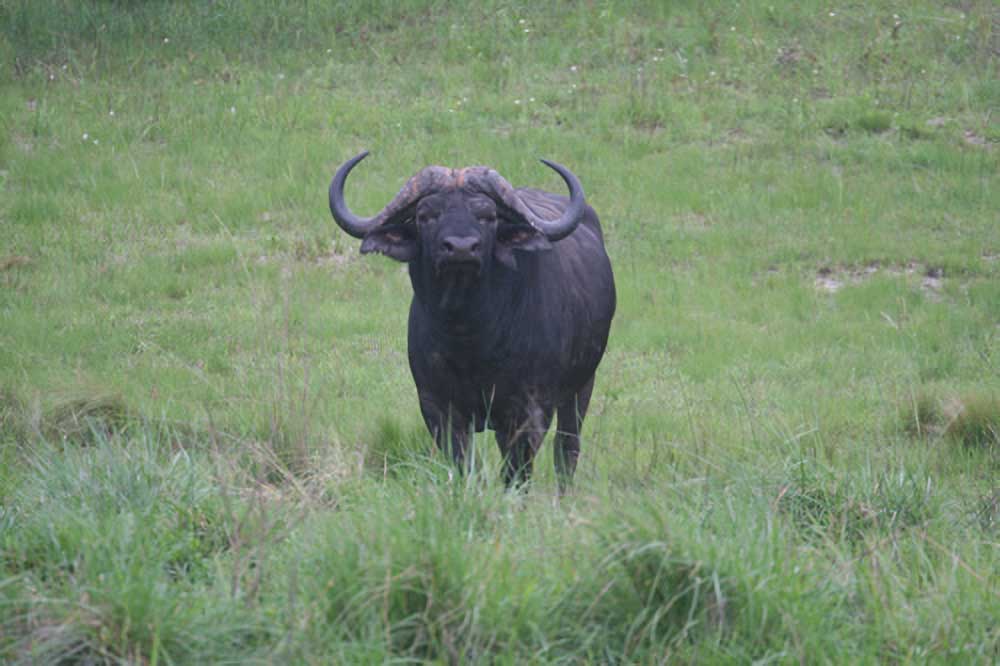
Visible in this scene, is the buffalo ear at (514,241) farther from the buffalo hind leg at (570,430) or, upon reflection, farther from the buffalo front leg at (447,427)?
the buffalo hind leg at (570,430)

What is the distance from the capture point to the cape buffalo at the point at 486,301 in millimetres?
6191

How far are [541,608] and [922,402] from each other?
446cm

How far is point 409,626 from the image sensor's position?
438cm

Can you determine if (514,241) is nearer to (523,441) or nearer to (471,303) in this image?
(471,303)

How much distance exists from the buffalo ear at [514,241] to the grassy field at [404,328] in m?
1.07

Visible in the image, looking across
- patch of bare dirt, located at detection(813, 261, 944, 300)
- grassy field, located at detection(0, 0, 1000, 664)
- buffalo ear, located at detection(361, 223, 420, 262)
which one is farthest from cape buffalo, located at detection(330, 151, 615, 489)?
patch of bare dirt, located at detection(813, 261, 944, 300)

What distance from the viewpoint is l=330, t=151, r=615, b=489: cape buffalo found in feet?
20.3

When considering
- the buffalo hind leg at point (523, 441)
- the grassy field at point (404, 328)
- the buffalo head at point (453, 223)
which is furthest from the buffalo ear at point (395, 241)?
the buffalo hind leg at point (523, 441)

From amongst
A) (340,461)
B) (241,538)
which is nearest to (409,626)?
(241,538)

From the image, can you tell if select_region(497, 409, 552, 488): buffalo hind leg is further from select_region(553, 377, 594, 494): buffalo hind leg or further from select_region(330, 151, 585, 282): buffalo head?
select_region(330, 151, 585, 282): buffalo head

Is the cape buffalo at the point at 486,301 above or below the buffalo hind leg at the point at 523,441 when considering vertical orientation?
above

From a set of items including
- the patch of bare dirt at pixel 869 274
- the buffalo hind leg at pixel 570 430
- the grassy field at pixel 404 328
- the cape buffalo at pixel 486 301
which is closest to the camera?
the grassy field at pixel 404 328

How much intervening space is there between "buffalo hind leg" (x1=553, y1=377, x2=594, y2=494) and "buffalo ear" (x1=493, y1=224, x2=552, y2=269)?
1.09 meters

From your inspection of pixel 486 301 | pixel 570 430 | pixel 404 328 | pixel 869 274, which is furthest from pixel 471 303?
pixel 869 274
